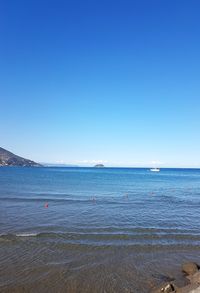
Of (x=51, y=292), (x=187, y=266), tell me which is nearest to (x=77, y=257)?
(x=51, y=292)

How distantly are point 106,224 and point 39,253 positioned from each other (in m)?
8.99

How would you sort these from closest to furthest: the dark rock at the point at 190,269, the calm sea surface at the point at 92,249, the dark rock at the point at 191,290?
the dark rock at the point at 191,290
the calm sea surface at the point at 92,249
the dark rock at the point at 190,269

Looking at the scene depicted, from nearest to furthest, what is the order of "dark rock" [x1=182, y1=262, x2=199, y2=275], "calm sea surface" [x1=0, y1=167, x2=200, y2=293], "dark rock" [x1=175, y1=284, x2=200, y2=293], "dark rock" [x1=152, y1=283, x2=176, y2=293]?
A: "dark rock" [x1=175, y1=284, x2=200, y2=293], "dark rock" [x1=152, y1=283, x2=176, y2=293], "calm sea surface" [x1=0, y1=167, x2=200, y2=293], "dark rock" [x1=182, y1=262, x2=199, y2=275]

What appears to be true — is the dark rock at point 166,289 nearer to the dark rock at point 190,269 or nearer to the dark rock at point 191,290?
the dark rock at point 191,290

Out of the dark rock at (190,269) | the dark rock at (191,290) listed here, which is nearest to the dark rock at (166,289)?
the dark rock at (191,290)

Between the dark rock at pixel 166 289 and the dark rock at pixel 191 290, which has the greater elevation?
the dark rock at pixel 191 290

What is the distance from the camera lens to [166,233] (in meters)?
23.3

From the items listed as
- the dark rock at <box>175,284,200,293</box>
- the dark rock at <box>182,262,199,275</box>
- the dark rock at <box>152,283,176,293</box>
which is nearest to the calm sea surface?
the dark rock at <box>182,262,199,275</box>

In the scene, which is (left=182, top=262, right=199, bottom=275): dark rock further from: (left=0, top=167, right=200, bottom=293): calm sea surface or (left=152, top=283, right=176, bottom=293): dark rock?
(left=152, top=283, right=176, bottom=293): dark rock

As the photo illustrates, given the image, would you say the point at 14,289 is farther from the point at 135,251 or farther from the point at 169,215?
the point at 169,215

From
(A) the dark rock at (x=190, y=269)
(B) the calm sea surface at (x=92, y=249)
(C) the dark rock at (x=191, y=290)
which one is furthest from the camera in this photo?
(A) the dark rock at (x=190, y=269)

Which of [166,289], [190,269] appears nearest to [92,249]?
[190,269]

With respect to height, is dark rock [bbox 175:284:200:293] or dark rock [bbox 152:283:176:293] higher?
dark rock [bbox 175:284:200:293]

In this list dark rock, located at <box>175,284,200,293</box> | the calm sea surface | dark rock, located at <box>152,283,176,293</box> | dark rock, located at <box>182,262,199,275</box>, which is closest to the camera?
dark rock, located at <box>175,284,200,293</box>
